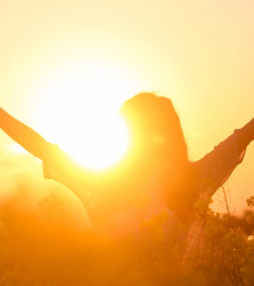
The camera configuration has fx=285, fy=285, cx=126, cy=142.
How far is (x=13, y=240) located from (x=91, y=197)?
2.92 ft

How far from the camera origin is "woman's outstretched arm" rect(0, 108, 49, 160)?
6.13 ft

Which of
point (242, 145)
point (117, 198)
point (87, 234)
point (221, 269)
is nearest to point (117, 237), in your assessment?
point (117, 198)

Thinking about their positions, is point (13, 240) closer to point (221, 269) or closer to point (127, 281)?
point (127, 281)

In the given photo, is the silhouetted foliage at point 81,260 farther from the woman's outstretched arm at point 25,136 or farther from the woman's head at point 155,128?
the woman's head at point 155,128

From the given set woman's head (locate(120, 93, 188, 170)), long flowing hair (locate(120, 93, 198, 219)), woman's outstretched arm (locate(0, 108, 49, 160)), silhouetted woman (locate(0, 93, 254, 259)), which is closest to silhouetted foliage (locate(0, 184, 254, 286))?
silhouetted woman (locate(0, 93, 254, 259))

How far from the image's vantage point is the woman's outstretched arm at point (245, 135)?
221cm

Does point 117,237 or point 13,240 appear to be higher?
point 117,237

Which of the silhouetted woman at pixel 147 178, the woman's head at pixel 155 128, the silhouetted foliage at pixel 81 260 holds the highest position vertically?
the woman's head at pixel 155 128

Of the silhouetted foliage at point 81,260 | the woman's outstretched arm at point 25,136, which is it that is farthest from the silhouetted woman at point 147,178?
the silhouetted foliage at point 81,260

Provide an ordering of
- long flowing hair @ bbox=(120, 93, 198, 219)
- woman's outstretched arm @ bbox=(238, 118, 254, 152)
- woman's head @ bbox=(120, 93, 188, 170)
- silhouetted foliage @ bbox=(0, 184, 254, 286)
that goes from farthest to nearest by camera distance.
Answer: woman's head @ bbox=(120, 93, 188, 170) < long flowing hair @ bbox=(120, 93, 198, 219) < woman's outstretched arm @ bbox=(238, 118, 254, 152) < silhouetted foliage @ bbox=(0, 184, 254, 286)

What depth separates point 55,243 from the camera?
4.52ft

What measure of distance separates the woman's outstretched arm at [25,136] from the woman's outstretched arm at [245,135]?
4.96 ft

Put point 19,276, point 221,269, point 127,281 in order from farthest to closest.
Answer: point 221,269, point 19,276, point 127,281

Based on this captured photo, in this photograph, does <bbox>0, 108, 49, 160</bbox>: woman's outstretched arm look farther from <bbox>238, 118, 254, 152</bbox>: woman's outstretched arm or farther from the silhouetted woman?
<bbox>238, 118, 254, 152</bbox>: woman's outstretched arm
